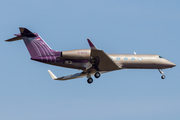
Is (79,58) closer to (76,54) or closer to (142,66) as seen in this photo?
(76,54)

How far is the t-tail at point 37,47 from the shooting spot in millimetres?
43031

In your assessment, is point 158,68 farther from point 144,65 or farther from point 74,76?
point 74,76

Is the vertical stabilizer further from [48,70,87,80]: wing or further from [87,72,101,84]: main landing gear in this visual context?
[87,72,101,84]: main landing gear

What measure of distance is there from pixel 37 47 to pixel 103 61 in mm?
7504

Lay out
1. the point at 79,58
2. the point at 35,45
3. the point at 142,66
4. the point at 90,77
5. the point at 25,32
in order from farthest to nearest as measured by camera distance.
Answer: the point at 142,66 < the point at 90,77 < the point at 35,45 < the point at 79,58 < the point at 25,32

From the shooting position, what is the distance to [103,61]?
1690 inches

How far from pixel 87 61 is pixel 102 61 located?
6.16ft

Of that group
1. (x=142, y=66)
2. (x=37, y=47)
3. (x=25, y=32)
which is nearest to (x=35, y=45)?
(x=37, y=47)

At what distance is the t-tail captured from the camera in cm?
4303

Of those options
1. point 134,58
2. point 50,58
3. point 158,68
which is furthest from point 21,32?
point 158,68

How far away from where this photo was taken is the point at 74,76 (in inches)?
1873

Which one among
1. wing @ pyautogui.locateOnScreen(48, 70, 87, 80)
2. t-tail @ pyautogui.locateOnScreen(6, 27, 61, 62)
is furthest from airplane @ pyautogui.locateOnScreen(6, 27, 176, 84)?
wing @ pyautogui.locateOnScreen(48, 70, 87, 80)

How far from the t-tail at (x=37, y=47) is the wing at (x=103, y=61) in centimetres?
446

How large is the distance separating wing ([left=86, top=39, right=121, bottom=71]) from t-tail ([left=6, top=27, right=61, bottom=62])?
4.46 metres
